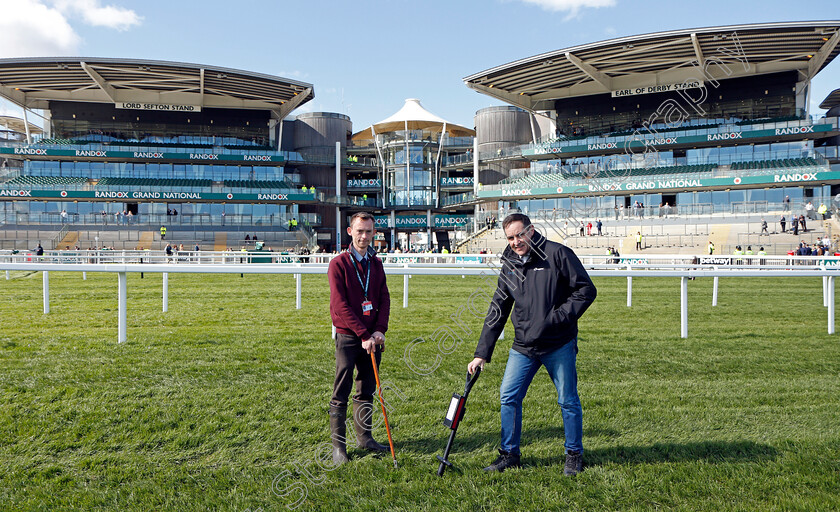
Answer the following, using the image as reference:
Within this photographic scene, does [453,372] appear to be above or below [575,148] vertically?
below

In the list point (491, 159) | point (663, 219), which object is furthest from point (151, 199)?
point (663, 219)

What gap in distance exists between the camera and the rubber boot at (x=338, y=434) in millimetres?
3924

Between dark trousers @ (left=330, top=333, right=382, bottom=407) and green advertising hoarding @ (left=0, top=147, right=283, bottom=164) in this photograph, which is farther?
green advertising hoarding @ (left=0, top=147, right=283, bottom=164)

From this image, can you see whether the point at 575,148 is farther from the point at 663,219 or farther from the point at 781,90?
the point at 781,90

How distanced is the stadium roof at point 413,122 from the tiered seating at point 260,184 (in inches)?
372

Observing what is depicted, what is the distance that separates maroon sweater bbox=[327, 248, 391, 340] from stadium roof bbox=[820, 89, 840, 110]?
59.3 meters

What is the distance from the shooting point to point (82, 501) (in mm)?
3301

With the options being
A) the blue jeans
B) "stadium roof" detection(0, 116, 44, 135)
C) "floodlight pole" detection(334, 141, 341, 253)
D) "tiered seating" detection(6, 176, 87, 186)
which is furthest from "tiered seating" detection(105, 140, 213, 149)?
the blue jeans

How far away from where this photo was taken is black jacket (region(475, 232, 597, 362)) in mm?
3668

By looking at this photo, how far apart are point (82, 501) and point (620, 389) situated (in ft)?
13.7

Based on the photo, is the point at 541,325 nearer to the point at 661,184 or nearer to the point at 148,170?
the point at 661,184

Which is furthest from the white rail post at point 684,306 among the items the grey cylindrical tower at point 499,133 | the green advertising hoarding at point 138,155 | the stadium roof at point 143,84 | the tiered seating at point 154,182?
the grey cylindrical tower at point 499,133

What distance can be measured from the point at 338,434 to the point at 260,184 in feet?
163

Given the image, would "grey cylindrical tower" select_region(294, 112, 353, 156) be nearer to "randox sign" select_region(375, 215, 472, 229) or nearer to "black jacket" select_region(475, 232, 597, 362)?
"randox sign" select_region(375, 215, 472, 229)
